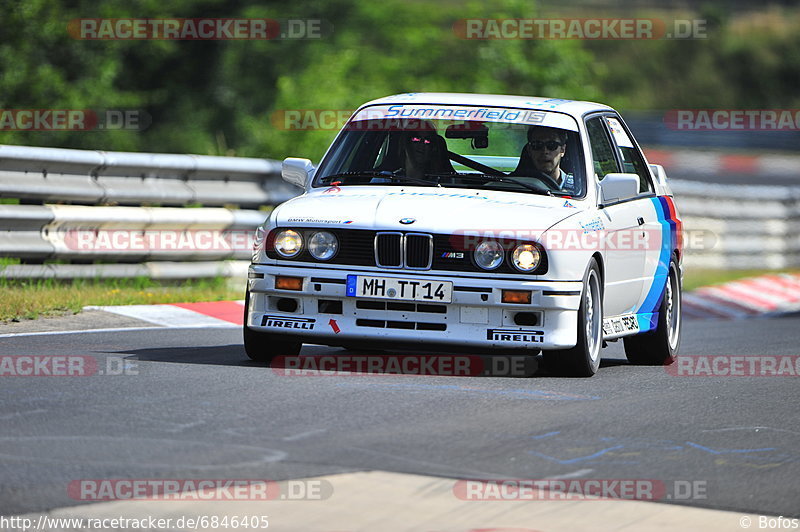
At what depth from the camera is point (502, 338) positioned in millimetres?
8125

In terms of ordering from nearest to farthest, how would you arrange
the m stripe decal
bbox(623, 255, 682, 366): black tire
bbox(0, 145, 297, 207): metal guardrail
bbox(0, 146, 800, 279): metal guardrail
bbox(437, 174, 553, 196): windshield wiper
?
1. bbox(437, 174, 553, 196): windshield wiper
2. the m stripe decal
3. bbox(623, 255, 682, 366): black tire
4. bbox(0, 146, 800, 279): metal guardrail
5. bbox(0, 145, 297, 207): metal guardrail

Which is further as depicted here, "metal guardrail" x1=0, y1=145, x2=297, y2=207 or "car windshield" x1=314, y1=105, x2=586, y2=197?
"metal guardrail" x1=0, y1=145, x2=297, y2=207

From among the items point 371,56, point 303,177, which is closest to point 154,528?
point 303,177

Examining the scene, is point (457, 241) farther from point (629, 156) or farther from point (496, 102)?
point (629, 156)

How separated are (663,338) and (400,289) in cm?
275

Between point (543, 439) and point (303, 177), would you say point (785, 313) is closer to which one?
point (303, 177)

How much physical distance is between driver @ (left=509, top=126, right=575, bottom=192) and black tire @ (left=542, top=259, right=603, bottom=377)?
66cm

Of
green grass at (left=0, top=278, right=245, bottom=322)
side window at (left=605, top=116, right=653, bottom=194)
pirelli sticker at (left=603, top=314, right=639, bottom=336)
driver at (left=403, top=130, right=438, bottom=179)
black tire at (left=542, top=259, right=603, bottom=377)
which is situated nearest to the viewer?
black tire at (left=542, top=259, right=603, bottom=377)

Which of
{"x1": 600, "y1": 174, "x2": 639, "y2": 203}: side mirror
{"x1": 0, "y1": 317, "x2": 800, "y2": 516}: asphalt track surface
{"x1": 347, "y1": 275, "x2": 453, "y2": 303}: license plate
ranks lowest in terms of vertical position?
{"x1": 0, "y1": 317, "x2": 800, "y2": 516}: asphalt track surface

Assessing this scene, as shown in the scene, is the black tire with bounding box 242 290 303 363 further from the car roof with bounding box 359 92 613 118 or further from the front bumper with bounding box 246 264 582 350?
the car roof with bounding box 359 92 613 118

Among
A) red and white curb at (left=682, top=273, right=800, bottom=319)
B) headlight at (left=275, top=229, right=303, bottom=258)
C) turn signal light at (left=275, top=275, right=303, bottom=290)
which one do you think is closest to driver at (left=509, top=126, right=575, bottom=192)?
headlight at (left=275, top=229, right=303, bottom=258)

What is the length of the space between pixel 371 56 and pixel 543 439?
38186 mm

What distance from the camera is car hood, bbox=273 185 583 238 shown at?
8.20m

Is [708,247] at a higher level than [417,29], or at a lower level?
lower
